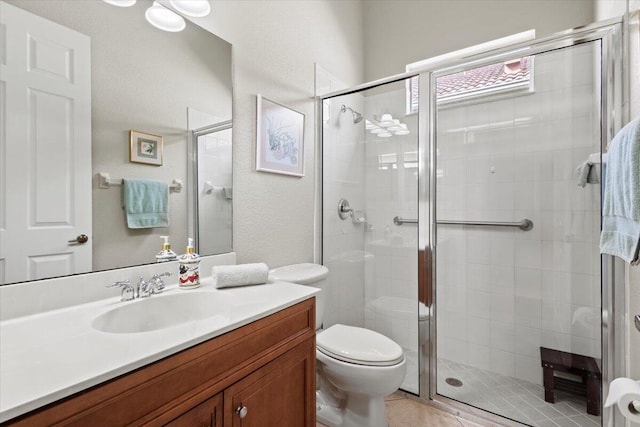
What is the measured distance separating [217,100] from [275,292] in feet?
3.05

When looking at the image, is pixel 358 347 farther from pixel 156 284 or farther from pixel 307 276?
pixel 156 284

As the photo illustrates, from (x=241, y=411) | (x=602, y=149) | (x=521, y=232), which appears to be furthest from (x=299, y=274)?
(x=602, y=149)

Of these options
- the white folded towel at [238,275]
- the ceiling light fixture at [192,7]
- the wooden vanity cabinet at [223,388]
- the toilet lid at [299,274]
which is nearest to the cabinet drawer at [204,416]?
the wooden vanity cabinet at [223,388]

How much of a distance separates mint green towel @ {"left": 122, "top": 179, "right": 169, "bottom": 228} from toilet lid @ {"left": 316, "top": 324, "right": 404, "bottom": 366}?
3.21 ft

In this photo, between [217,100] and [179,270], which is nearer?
[179,270]

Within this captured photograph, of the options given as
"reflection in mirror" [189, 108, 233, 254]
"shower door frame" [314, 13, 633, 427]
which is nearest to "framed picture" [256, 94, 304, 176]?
"reflection in mirror" [189, 108, 233, 254]

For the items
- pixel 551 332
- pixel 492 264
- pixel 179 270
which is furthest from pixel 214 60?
pixel 551 332

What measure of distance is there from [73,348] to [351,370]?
3.65 ft

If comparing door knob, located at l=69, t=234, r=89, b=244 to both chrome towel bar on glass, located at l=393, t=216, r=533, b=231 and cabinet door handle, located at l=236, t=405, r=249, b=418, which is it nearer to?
cabinet door handle, located at l=236, t=405, r=249, b=418

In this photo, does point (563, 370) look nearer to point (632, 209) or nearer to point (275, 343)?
point (632, 209)

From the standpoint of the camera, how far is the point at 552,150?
1.85 m

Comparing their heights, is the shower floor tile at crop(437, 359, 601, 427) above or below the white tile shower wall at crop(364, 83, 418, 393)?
below

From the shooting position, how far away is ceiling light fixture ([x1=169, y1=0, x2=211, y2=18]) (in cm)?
128

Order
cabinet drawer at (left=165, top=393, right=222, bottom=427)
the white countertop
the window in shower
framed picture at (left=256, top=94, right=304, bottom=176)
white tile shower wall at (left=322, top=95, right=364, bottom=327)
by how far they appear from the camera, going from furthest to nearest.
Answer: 1. white tile shower wall at (left=322, top=95, right=364, bottom=327)
2. the window in shower
3. framed picture at (left=256, top=94, right=304, bottom=176)
4. cabinet drawer at (left=165, top=393, right=222, bottom=427)
5. the white countertop
